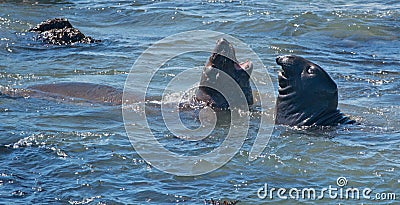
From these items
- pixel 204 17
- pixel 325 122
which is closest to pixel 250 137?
pixel 325 122

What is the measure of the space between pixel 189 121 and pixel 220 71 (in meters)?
0.69

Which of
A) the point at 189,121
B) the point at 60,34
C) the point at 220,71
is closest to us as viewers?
the point at 189,121

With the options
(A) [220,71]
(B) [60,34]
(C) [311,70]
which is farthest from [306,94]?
(B) [60,34]

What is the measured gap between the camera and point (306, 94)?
786cm

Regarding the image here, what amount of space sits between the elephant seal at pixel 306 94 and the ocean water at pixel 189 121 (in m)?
0.15

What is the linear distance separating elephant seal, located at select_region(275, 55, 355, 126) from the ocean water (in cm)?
15

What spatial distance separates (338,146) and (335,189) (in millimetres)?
1116

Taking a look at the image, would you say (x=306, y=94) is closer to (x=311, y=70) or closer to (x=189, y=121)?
(x=311, y=70)

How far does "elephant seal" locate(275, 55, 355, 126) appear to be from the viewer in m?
7.77

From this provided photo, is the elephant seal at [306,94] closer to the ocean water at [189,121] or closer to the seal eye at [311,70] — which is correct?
the seal eye at [311,70]

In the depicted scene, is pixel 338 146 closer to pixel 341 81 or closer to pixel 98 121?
pixel 98 121

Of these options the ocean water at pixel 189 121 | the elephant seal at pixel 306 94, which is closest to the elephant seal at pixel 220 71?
the ocean water at pixel 189 121

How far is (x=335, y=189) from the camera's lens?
6.25 m

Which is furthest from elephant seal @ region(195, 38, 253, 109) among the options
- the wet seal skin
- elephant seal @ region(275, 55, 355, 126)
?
the wet seal skin
